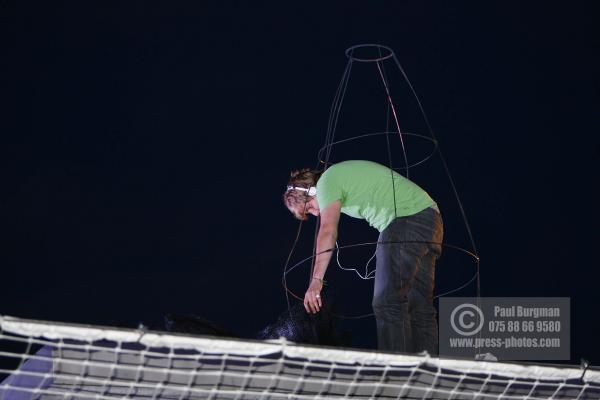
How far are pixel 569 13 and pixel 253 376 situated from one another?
2571mm

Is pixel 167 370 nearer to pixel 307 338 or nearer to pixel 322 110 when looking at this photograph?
pixel 307 338

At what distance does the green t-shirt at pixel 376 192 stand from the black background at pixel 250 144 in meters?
1.01

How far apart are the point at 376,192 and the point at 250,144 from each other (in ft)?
3.55

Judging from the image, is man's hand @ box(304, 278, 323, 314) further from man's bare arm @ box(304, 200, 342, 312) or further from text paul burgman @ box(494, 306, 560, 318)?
text paul burgman @ box(494, 306, 560, 318)

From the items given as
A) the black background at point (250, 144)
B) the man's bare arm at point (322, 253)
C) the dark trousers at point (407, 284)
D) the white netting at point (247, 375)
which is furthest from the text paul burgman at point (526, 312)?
the white netting at point (247, 375)

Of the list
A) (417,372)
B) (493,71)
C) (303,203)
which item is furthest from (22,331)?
(493,71)

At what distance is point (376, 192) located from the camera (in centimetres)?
254

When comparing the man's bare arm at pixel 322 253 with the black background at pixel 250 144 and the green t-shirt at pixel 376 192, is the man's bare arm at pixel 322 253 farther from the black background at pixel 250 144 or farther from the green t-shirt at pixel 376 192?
the black background at pixel 250 144

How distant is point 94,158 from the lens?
11.0ft

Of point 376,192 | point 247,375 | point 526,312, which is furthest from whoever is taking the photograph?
point 526,312

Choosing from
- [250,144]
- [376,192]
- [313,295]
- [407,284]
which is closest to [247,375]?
[313,295]

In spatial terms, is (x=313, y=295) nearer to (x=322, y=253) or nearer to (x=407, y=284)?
(x=322, y=253)

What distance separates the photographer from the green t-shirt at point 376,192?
2.51 m

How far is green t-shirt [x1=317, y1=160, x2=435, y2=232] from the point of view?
2512 millimetres
